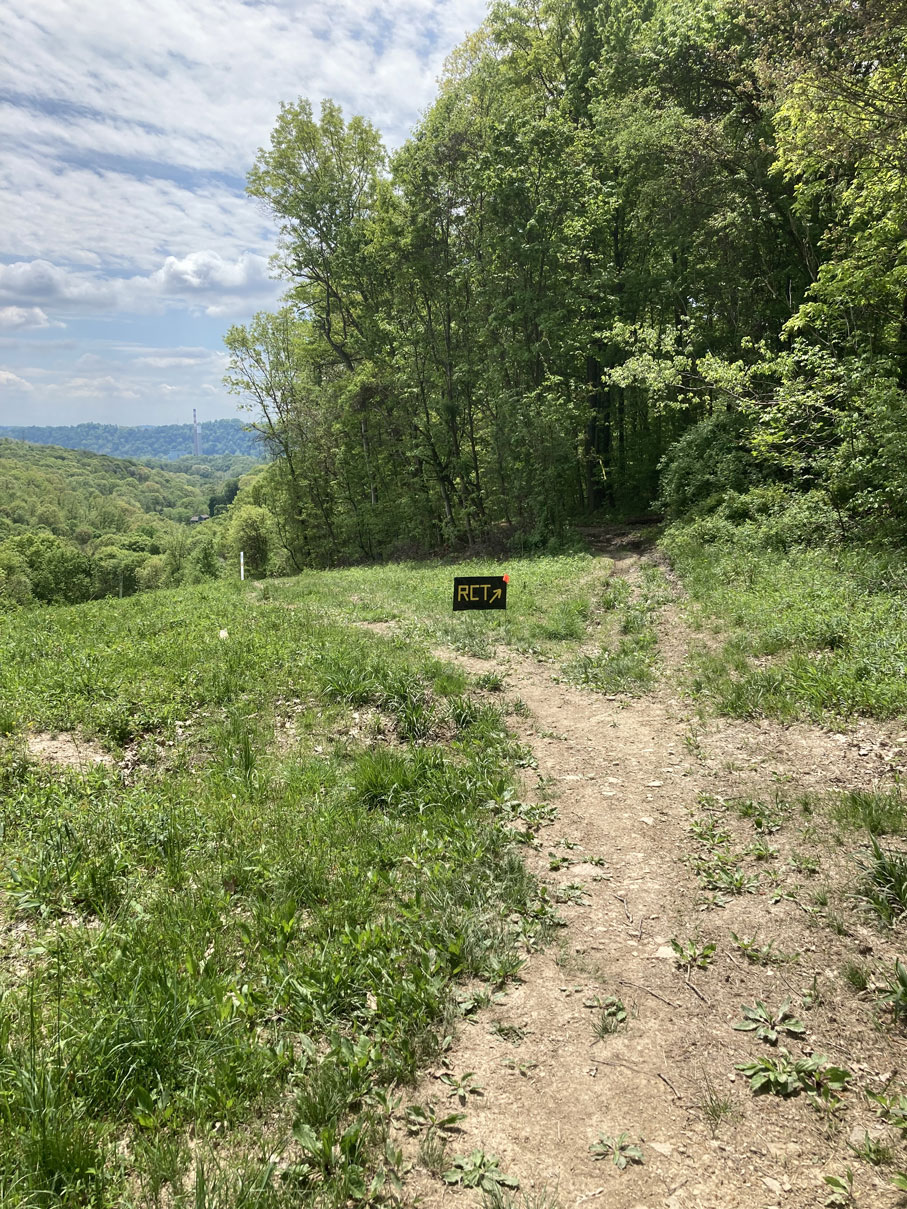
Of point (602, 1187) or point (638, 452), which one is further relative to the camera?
point (638, 452)

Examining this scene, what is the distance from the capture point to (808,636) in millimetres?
7660

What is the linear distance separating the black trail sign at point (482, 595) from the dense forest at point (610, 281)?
6658 millimetres

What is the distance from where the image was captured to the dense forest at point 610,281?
11789 millimetres

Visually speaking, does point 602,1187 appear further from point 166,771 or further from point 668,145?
point 668,145

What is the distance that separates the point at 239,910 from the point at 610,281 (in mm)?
23647

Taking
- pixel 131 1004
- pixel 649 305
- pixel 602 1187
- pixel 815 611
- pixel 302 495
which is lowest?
pixel 602 1187

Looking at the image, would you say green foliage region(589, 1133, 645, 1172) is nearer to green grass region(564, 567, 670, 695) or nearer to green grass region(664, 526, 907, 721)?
green grass region(664, 526, 907, 721)

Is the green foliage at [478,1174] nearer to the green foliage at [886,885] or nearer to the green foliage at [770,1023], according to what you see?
the green foliage at [770,1023]

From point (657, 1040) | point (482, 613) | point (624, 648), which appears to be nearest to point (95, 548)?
point (482, 613)

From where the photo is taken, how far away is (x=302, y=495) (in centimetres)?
3766

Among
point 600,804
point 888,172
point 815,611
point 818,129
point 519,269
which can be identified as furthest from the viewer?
point 519,269

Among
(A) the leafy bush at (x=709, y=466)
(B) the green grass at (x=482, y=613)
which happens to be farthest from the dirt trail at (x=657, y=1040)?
(A) the leafy bush at (x=709, y=466)

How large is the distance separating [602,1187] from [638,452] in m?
26.8

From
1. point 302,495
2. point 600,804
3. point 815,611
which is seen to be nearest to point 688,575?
point 815,611
